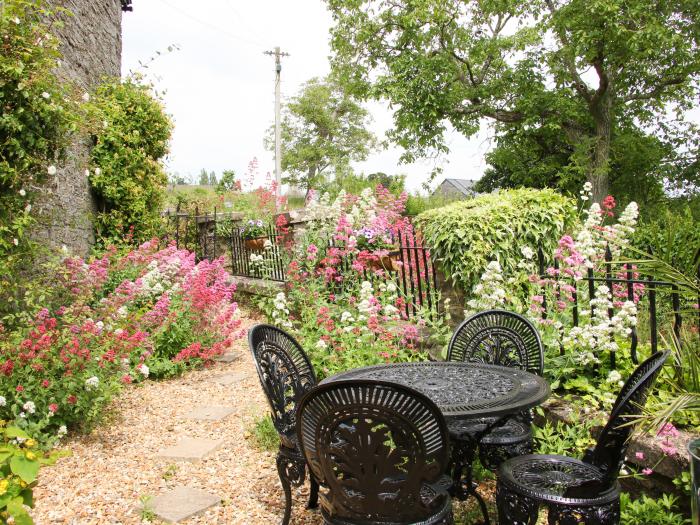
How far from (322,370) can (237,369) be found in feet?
4.78

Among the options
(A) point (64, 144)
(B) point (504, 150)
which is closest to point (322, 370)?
(A) point (64, 144)

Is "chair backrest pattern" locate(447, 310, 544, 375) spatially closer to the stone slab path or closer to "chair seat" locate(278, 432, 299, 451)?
"chair seat" locate(278, 432, 299, 451)

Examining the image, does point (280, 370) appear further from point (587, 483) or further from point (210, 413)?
point (210, 413)

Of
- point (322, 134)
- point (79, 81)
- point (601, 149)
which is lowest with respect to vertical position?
point (79, 81)

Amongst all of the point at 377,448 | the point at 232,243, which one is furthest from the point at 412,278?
the point at 232,243

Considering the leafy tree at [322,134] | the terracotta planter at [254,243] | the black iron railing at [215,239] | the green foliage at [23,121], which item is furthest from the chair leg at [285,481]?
the leafy tree at [322,134]

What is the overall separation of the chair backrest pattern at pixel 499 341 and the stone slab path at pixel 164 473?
131 centimetres

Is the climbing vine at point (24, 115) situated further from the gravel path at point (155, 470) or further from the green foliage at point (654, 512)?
the green foliage at point (654, 512)

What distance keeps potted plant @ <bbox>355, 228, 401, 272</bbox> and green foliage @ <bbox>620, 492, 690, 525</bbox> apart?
10.6 feet

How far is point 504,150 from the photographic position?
16688 mm

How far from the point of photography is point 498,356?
3148 millimetres

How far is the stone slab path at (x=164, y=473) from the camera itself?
2607mm

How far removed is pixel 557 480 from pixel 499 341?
1.15 meters

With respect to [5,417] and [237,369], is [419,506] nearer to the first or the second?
[5,417]
